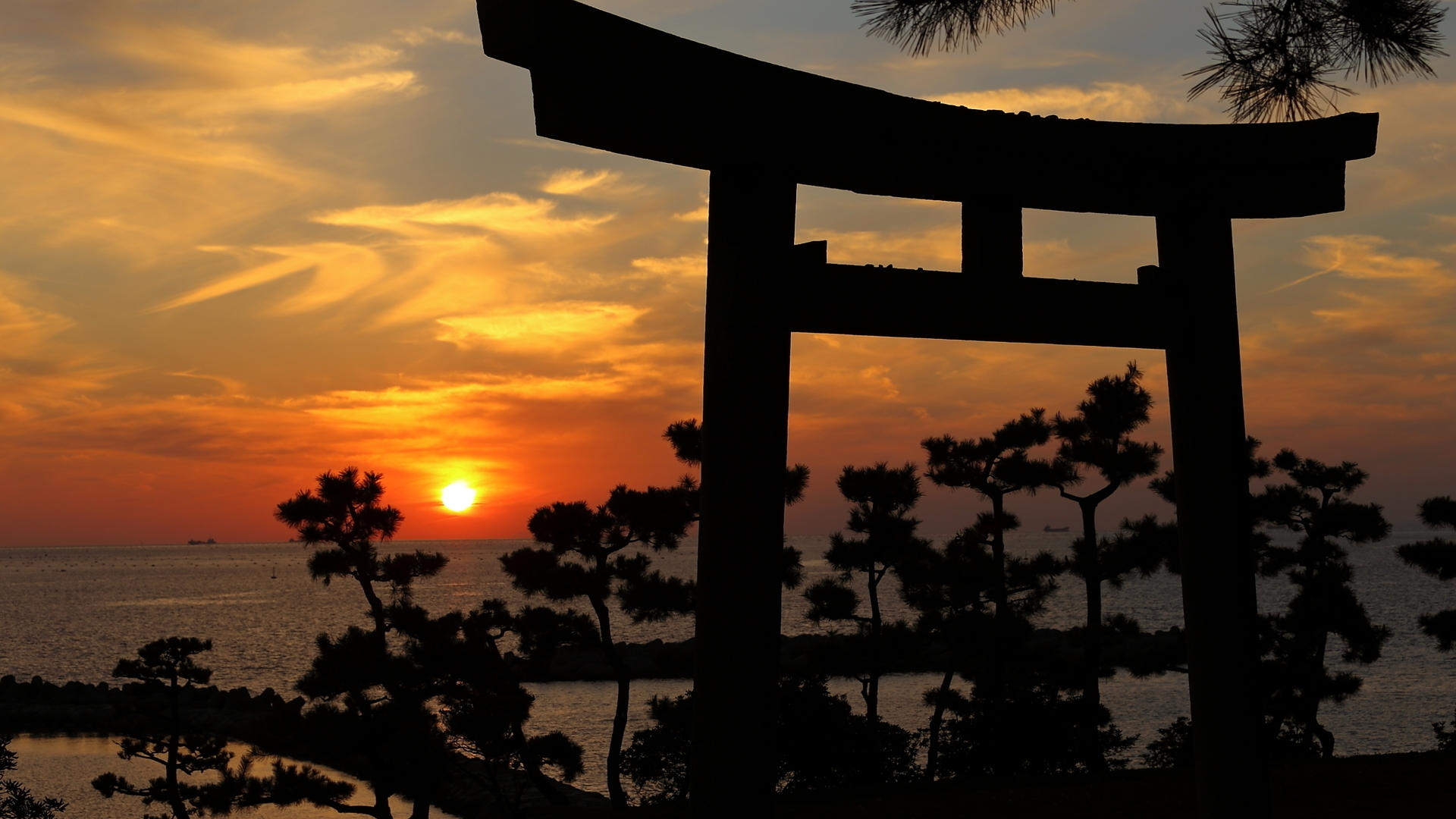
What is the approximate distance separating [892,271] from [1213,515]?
186 cm

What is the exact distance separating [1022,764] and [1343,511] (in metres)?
7.32

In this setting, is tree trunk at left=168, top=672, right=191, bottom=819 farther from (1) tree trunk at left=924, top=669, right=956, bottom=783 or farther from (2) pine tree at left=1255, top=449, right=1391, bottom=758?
(2) pine tree at left=1255, top=449, right=1391, bottom=758

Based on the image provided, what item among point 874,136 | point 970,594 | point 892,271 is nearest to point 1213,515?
point 892,271

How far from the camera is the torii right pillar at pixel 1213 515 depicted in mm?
4449

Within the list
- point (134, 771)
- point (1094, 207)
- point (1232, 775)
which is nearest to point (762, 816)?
point (1232, 775)

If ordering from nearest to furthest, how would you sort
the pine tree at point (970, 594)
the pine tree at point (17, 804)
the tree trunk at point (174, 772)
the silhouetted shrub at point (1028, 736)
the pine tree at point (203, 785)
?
the pine tree at point (17, 804), the pine tree at point (203, 785), the silhouetted shrub at point (1028, 736), the pine tree at point (970, 594), the tree trunk at point (174, 772)

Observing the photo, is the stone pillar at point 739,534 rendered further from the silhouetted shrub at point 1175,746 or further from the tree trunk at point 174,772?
the tree trunk at point 174,772

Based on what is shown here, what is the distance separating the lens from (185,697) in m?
39.7

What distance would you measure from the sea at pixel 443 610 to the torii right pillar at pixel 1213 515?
16121 millimetres

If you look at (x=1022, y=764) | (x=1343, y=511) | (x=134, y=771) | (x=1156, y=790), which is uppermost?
(x=1343, y=511)

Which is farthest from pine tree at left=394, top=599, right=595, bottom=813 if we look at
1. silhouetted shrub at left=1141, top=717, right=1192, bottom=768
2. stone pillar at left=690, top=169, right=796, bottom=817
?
stone pillar at left=690, top=169, right=796, bottom=817

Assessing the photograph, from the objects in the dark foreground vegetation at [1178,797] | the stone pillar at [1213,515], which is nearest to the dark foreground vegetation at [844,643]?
the dark foreground vegetation at [1178,797]

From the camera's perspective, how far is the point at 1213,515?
451 cm

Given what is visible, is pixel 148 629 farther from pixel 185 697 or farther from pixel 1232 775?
pixel 1232 775
